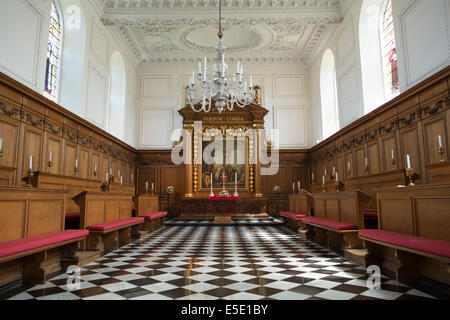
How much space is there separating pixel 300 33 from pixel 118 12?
628 centimetres

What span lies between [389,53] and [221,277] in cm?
734

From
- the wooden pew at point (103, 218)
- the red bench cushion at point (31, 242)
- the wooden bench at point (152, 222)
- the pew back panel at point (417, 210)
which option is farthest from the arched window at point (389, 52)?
the red bench cushion at point (31, 242)

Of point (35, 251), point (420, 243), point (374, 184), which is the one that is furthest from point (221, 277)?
point (374, 184)

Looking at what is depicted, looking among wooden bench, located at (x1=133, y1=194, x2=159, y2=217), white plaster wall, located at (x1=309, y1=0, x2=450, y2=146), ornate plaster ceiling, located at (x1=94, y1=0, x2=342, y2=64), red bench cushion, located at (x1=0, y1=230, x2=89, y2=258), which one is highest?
ornate plaster ceiling, located at (x1=94, y1=0, x2=342, y2=64)

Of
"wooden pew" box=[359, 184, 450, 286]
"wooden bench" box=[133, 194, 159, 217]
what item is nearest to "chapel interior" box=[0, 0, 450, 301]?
"wooden pew" box=[359, 184, 450, 286]

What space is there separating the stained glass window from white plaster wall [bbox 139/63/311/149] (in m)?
4.98

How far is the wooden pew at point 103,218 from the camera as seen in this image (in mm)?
4809

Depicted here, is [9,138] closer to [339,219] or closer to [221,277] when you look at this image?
[221,277]

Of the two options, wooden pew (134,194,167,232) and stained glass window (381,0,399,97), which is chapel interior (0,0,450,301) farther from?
wooden pew (134,194,167,232)

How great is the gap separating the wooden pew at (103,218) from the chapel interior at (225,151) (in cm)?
4

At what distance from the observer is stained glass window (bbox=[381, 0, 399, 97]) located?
7664 mm

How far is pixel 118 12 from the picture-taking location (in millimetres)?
9484

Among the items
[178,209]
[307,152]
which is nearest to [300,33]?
[307,152]

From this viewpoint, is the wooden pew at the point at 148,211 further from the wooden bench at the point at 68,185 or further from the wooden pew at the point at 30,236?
the wooden pew at the point at 30,236
